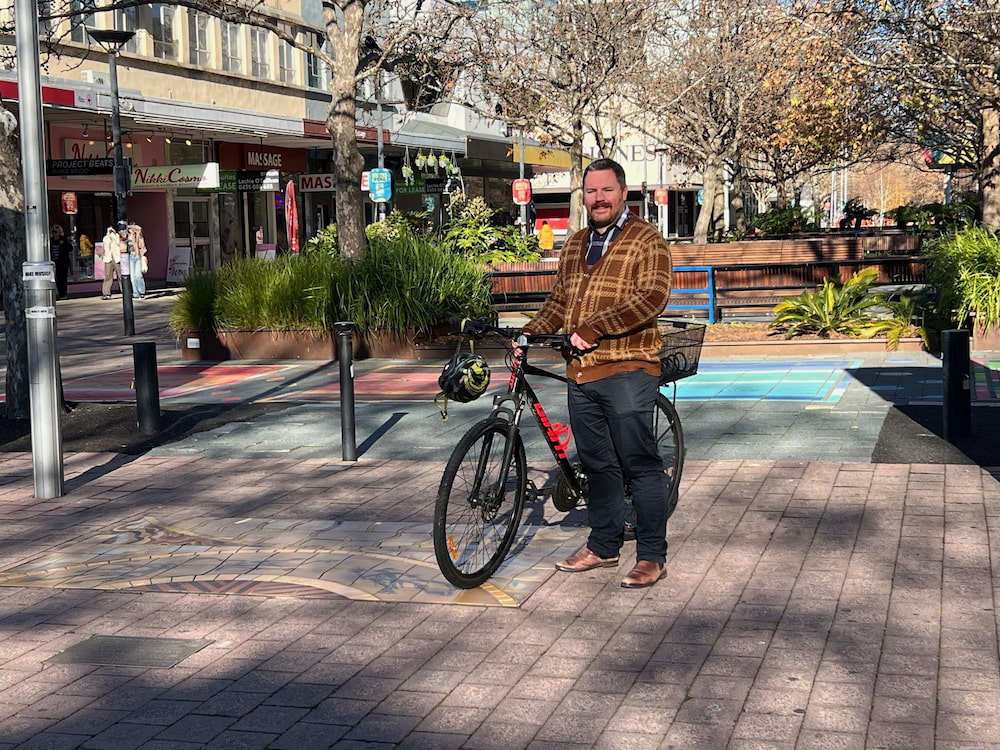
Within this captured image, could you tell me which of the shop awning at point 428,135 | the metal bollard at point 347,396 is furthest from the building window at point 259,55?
the metal bollard at point 347,396

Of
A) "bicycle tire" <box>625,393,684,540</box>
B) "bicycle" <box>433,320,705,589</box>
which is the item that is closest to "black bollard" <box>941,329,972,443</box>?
"bicycle tire" <box>625,393,684,540</box>

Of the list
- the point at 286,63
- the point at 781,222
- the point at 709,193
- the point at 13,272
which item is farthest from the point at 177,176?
the point at 13,272

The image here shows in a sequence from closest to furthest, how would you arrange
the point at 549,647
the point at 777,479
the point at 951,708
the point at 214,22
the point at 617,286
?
the point at 951,708 → the point at 549,647 → the point at 617,286 → the point at 777,479 → the point at 214,22

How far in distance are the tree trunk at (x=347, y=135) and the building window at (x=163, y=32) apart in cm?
2205

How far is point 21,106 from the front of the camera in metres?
8.31

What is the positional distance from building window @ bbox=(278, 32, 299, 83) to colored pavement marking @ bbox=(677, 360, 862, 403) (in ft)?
113

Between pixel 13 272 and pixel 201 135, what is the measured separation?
29.0m

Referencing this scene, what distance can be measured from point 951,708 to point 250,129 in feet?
117

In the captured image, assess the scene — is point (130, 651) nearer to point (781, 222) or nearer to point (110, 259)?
point (110, 259)

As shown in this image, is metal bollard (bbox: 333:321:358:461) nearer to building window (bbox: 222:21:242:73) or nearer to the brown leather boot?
the brown leather boot

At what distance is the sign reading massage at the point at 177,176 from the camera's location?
35.3 meters

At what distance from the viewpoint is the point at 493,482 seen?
19.8ft

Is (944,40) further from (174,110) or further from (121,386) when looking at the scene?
(174,110)

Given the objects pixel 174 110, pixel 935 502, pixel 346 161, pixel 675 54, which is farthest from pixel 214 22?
pixel 935 502
